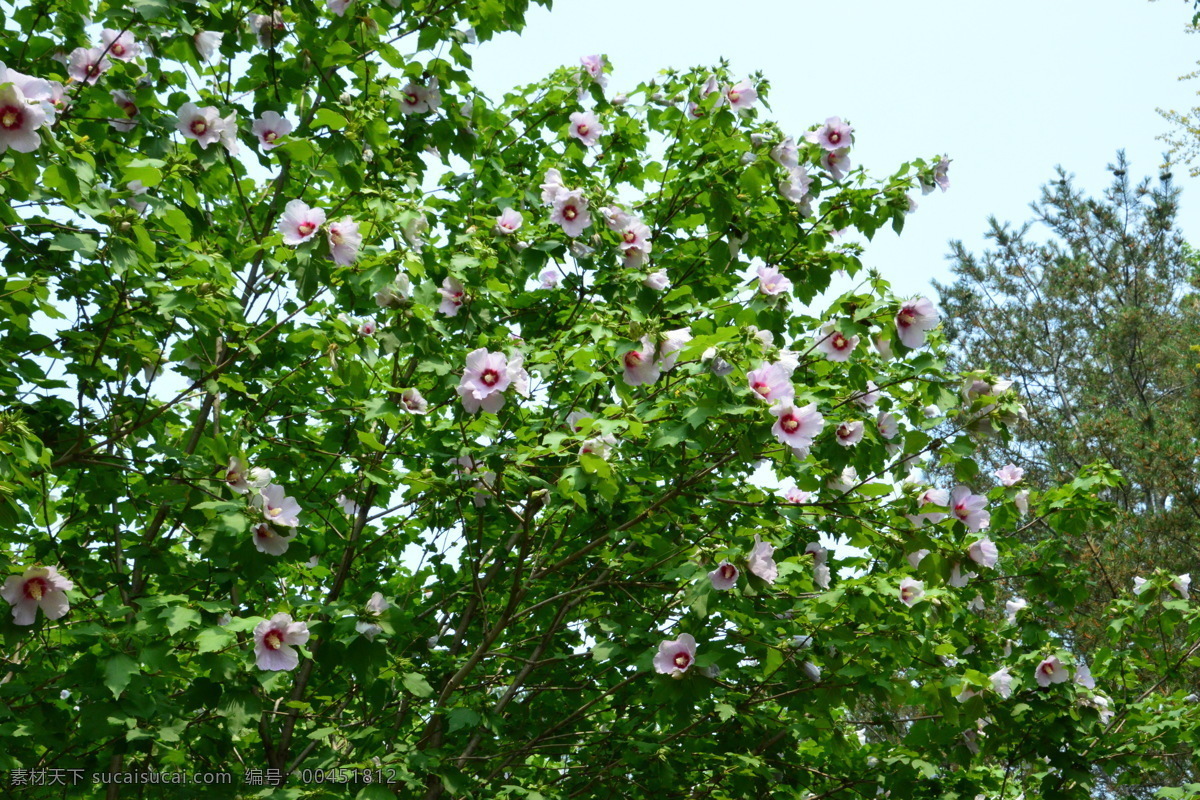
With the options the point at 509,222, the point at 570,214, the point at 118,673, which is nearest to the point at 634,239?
the point at 570,214

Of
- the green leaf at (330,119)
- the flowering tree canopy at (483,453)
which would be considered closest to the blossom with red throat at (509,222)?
the flowering tree canopy at (483,453)

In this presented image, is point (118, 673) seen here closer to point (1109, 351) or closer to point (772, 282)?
point (772, 282)

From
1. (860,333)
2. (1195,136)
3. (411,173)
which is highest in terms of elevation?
(1195,136)

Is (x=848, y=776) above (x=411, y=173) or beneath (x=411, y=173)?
beneath

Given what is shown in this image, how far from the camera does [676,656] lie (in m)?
3.20

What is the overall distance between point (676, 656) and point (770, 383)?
3.11ft

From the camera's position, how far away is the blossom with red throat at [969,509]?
3.49 metres

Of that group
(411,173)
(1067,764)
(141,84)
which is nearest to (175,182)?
(141,84)

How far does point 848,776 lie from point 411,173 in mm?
3118

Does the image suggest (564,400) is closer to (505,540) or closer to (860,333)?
(505,540)

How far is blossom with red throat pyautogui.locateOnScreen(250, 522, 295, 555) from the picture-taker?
3125 mm

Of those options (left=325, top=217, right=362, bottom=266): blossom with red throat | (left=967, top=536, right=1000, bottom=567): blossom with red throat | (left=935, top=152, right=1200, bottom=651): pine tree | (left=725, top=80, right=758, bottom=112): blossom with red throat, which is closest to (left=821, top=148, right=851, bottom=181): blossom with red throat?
(left=725, top=80, right=758, bottom=112): blossom with red throat

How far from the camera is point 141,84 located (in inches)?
148

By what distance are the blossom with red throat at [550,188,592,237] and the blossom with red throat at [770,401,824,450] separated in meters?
1.28
